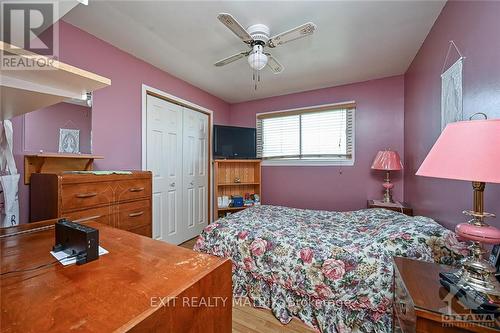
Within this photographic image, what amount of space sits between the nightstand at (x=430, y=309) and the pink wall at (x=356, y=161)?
2267mm

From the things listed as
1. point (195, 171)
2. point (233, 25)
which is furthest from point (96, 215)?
point (195, 171)

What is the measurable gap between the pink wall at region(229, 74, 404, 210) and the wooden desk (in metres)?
2.99

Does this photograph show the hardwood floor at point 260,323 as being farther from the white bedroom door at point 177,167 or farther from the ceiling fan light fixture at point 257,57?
the ceiling fan light fixture at point 257,57

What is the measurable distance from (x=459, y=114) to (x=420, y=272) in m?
1.15

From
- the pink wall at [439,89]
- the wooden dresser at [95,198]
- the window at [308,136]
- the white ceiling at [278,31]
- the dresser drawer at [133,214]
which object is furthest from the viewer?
the window at [308,136]

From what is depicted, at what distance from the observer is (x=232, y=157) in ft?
12.0

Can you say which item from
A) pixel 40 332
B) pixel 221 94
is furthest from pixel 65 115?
pixel 221 94

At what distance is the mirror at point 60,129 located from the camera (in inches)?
67.4

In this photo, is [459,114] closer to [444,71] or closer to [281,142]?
[444,71]

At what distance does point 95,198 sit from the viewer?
1.62 m

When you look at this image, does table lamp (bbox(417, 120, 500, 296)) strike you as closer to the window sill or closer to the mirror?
the window sill

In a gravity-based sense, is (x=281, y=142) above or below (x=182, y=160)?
above

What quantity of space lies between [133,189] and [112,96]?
1.13 m

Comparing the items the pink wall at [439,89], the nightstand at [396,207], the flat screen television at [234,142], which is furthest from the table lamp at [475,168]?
the flat screen television at [234,142]
